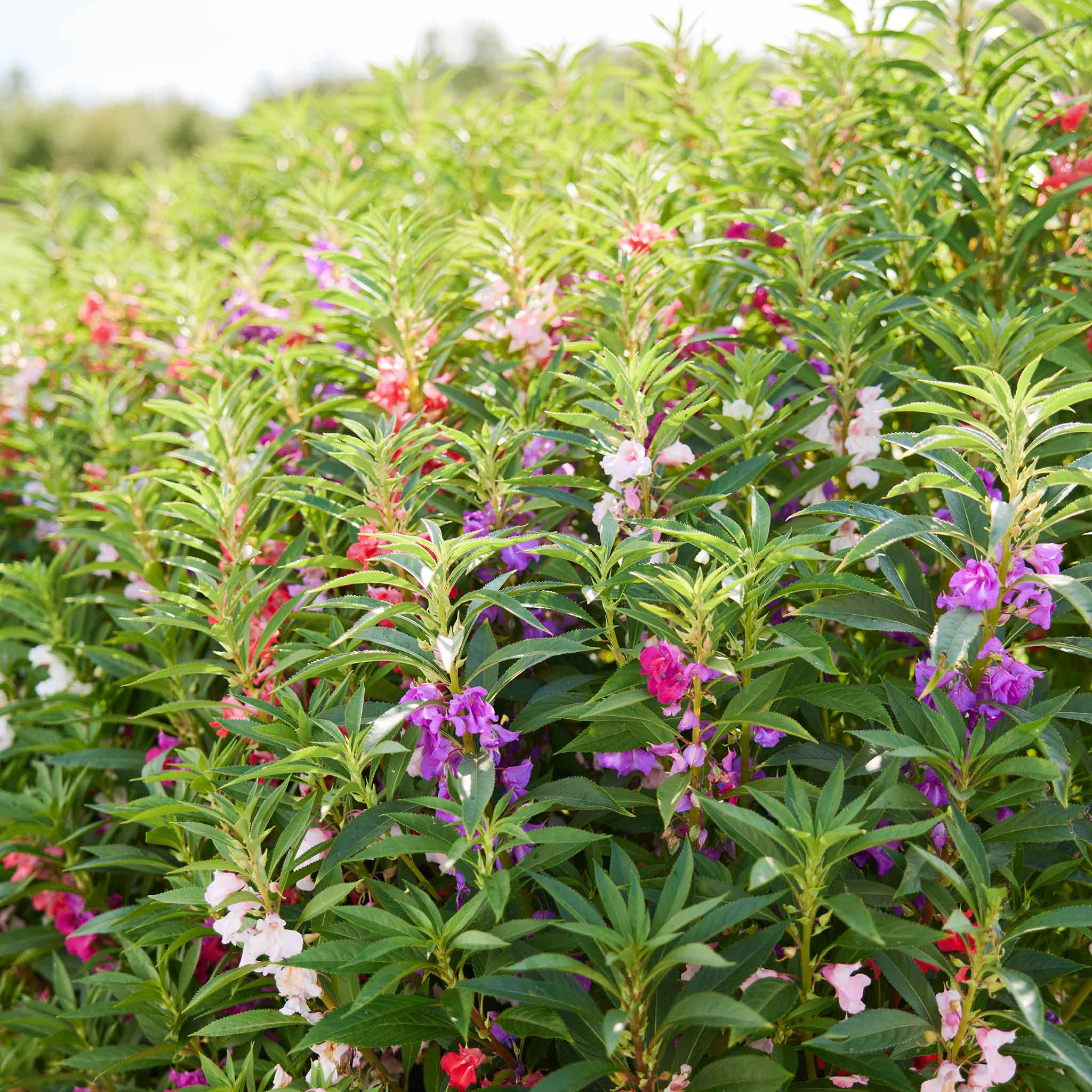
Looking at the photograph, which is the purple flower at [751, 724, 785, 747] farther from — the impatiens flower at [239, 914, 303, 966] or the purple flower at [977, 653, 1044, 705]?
the impatiens flower at [239, 914, 303, 966]

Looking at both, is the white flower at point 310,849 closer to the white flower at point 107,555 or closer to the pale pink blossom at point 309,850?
the pale pink blossom at point 309,850

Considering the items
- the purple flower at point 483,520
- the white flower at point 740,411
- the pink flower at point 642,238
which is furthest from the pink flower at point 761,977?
the pink flower at point 642,238

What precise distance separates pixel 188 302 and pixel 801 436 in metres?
2.36

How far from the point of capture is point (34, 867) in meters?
2.55

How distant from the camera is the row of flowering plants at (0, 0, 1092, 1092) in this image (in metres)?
1.44

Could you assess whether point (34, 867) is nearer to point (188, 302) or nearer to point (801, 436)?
point (188, 302)

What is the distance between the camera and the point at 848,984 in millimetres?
1428

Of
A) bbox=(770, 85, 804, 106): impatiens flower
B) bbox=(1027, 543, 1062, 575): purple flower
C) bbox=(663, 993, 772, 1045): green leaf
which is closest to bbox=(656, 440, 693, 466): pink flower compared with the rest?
bbox=(1027, 543, 1062, 575): purple flower

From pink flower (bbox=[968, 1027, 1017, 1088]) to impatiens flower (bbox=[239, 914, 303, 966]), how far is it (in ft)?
3.52

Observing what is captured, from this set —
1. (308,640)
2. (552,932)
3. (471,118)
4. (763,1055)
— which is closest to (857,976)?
(763,1055)

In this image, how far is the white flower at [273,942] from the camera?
1565 mm

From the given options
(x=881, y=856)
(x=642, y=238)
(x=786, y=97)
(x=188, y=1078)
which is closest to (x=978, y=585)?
(x=881, y=856)

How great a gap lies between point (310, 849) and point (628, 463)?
933 millimetres

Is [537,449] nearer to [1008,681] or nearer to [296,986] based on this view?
[1008,681]
